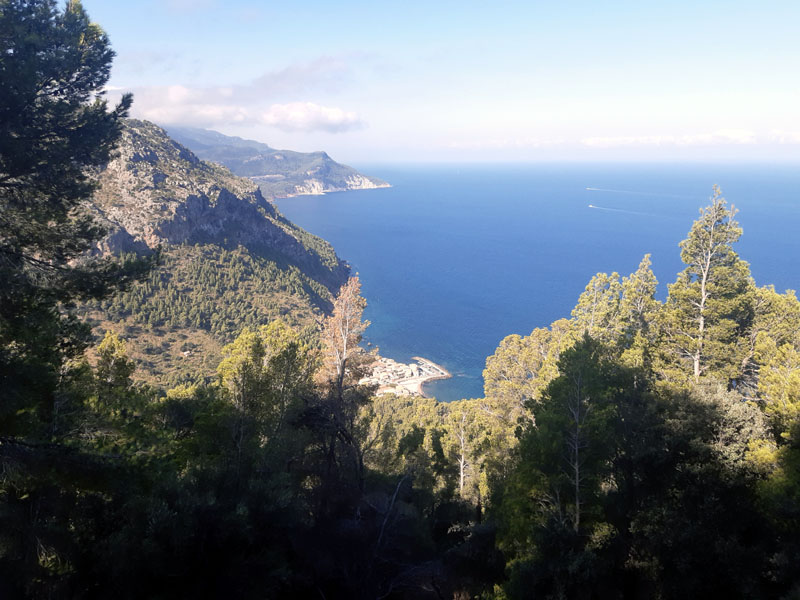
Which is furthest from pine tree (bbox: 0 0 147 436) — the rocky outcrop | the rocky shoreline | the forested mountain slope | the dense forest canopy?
the rocky outcrop

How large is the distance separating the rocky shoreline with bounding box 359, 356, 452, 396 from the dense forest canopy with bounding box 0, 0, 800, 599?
60844 millimetres

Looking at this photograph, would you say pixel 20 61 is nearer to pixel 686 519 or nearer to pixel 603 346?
A: pixel 686 519

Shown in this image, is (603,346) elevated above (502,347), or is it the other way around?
(603,346)

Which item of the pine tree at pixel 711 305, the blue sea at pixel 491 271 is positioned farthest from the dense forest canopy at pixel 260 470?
the blue sea at pixel 491 271

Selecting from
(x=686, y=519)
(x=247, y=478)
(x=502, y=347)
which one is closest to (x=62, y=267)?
(x=247, y=478)

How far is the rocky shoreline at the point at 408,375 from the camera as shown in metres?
76.4

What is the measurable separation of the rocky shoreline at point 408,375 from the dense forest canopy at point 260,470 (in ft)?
200

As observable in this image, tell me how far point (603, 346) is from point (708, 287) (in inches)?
195

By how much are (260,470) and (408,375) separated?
238 feet

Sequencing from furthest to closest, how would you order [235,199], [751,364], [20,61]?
[235,199] < [751,364] < [20,61]

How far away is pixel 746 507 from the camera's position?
32.6 ft

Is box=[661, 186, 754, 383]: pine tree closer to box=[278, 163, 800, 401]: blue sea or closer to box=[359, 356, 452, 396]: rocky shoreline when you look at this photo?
box=[359, 356, 452, 396]: rocky shoreline

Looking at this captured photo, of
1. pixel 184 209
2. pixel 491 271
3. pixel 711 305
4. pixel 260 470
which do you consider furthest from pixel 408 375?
pixel 260 470

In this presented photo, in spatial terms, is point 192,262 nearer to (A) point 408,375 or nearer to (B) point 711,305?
(A) point 408,375
